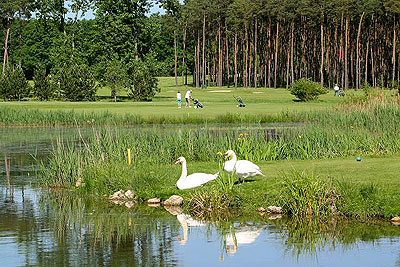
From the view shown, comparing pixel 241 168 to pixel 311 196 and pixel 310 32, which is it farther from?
pixel 310 32

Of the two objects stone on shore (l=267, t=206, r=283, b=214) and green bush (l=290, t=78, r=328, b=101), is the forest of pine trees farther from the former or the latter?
stone on shore (l=267, t=206, r=283, b=214)

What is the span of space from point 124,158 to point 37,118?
86.0ft

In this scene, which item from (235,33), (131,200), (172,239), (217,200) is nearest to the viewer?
(172,239)

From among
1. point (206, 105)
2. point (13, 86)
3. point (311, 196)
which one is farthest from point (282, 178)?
point (13, 86)

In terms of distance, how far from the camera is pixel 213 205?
1911 cm

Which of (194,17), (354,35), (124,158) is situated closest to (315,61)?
(354,35)

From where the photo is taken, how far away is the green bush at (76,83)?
75.4 meters

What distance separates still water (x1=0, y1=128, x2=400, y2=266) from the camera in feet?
47.9

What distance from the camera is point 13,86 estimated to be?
77188 mm

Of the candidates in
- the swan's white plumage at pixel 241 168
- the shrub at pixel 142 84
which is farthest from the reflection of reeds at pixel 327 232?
the shrub at pixel 142 84

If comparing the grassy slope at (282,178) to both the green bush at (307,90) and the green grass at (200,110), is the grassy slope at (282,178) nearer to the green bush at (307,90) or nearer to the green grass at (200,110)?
the green grass at (200,110)

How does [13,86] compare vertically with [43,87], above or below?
above

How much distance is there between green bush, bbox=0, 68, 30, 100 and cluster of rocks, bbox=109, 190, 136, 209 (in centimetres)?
5801

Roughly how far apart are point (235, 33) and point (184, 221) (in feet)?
323
